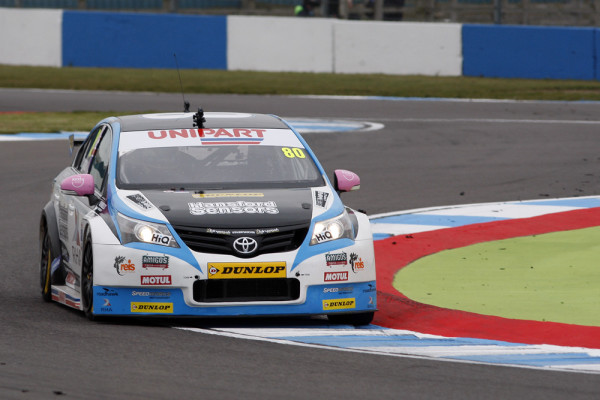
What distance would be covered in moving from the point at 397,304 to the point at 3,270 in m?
3.29

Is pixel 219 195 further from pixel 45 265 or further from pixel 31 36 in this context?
pixel 31 36

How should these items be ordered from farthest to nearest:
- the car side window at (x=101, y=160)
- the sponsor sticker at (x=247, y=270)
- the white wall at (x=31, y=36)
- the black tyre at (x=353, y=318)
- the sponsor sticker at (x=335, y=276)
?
1. the white wall at (x=31, y=36)
2. the car side window at (x=101, y=160)
3. the black tyre at (x=353, y=318)
4. the sponsor sticker at (x=335, y=276)
5. the sponsor sticker at (x=247, y=270)

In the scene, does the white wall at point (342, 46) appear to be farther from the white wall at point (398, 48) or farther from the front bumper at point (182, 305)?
the front bumper at point (182, 305)

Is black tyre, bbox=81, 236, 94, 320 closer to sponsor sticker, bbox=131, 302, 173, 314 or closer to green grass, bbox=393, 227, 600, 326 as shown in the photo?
sponsor sticker, bbox=131, 302, 173, 314

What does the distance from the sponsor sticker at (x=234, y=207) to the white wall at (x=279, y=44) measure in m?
22.7

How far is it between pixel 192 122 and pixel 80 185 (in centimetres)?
106

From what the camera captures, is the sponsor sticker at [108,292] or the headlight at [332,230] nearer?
the sponsor sticker at [108,292]

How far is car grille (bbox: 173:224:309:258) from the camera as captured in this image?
7926 millimetres

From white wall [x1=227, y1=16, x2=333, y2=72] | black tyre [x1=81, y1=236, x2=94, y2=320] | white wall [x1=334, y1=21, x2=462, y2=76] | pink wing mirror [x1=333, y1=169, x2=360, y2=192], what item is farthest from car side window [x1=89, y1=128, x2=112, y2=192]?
white wall [x1=227, y1=16, x2=333, y2=72]

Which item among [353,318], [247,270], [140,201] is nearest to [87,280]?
[140,201]

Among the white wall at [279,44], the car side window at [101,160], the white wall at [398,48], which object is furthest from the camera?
the white wall at [279,44]

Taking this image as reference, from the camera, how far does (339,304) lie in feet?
26.6

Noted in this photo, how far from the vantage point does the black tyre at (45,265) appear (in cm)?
919

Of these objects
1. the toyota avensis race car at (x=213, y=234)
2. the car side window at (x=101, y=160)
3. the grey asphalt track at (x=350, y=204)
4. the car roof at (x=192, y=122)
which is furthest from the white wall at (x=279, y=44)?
the toyota avensis race car at (x=213, y=234)
